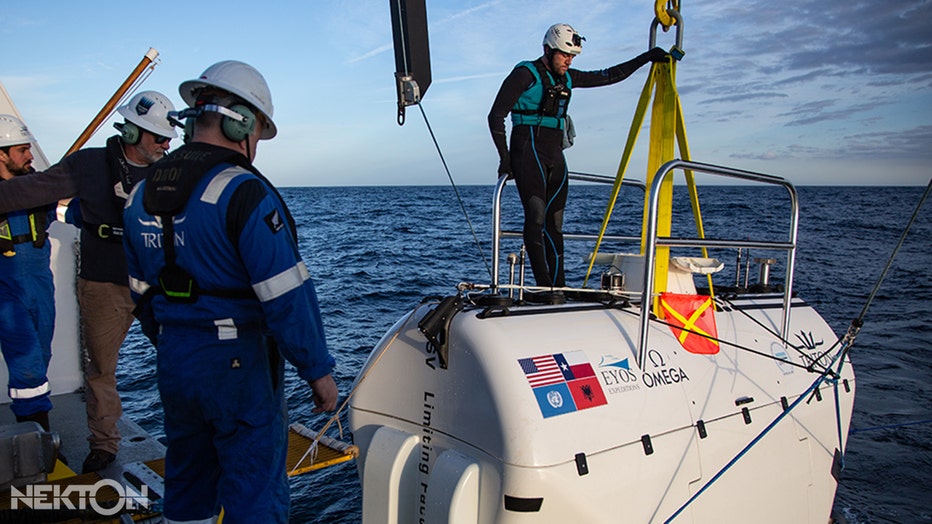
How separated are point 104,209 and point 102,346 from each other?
0.84 metres

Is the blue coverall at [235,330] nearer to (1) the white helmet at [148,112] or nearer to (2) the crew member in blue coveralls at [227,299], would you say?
(2) the crew member in blue coveralls at [227,299]

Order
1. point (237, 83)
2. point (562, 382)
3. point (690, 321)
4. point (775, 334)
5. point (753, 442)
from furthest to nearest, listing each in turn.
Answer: point (775, 334) < point (690, 321) < point (753, 442) < point (562, 382) < point (237, 83)

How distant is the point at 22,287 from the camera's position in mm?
4043

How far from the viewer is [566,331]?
325 centimetres

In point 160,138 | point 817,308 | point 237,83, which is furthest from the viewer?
point 817,308

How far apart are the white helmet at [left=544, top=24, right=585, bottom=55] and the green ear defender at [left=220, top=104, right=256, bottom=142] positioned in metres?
2.31

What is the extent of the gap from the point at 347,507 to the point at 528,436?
3338 millimetres

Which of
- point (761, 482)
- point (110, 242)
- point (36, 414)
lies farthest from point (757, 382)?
point (36, 414)

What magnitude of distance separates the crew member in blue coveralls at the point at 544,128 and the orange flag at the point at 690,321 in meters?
0.88

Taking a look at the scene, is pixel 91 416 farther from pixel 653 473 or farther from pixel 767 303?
pixel 767 303

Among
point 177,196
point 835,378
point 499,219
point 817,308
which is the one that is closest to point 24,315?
point 177,196

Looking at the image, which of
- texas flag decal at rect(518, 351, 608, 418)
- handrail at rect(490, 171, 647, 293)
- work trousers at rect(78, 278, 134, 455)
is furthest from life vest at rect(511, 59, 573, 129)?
work trousers at rect(78, 278, 134, 455)

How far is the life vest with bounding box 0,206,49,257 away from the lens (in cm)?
394

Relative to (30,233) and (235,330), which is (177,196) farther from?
(30,233)
